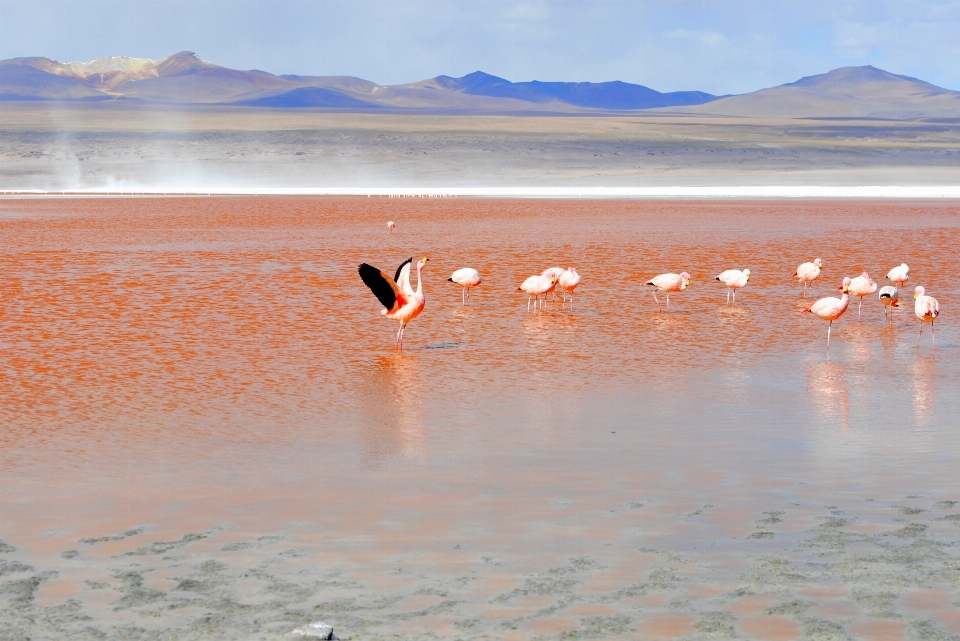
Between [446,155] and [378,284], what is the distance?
2298 inches

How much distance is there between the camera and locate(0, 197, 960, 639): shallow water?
4.65 m

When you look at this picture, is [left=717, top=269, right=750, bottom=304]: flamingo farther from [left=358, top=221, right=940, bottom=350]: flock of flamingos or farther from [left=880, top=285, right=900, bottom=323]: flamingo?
[left=880, top=285, right=900, bottom=323]: flamingo

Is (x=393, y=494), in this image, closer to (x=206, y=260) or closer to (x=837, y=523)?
(x=837, y=523)

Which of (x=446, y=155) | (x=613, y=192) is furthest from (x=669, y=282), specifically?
(x=446, y=155)

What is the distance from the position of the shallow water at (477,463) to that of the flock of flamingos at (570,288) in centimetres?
30

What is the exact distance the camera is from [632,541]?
17.6 ft

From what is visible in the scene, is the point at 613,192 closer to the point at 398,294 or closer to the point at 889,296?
the point at 889,296

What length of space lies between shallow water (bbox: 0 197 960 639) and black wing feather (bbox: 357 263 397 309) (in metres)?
0.48

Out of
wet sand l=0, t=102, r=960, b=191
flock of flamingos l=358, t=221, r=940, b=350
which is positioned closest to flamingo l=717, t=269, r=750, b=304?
flock of flamingos l=358, t=221, r=940, b=350

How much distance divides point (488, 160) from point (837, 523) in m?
62.1

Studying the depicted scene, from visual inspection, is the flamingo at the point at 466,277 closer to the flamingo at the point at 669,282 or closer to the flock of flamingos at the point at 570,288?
the flock of flamingos at the point at 570,288

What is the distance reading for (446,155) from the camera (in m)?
67.9

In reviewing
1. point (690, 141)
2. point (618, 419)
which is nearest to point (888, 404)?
point (618, 419)

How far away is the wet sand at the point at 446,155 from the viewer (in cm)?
6009
